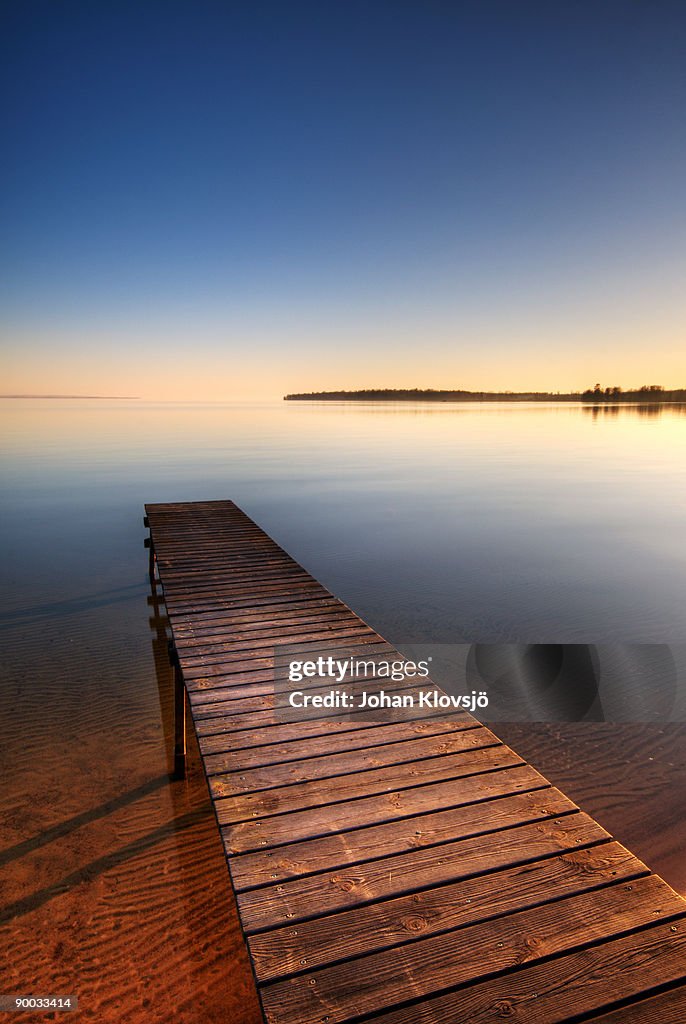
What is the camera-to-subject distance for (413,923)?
2398 millimetres

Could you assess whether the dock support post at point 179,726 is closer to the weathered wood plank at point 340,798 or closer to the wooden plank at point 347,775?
the wooden plank at point 347,775

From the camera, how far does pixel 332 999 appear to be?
6.89ft

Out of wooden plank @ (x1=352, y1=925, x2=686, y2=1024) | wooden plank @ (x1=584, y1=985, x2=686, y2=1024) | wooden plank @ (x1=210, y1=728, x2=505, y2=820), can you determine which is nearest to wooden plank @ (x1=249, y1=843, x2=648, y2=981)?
wooden plank @ (x1=352, y1=925, x2=686, y2=1024)

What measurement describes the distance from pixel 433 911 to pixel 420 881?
161mm

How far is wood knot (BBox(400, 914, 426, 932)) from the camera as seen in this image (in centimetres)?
237

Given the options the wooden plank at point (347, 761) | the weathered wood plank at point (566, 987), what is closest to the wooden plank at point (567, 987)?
the weathered wood plank at point (566, 987)

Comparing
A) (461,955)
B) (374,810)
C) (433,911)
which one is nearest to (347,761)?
(374,810)

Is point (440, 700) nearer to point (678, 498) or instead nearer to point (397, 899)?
point (397, 899)

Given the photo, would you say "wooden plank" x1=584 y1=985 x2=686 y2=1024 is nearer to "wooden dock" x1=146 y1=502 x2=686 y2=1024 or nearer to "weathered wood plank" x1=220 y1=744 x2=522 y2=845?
"wooden dock" x1=146 y1=502 x2=686 y2=1024

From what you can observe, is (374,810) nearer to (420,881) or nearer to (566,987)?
(420,881)

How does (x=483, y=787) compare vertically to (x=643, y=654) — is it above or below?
above

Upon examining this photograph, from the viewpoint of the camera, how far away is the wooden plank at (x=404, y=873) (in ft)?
8.12

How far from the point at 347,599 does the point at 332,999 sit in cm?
726

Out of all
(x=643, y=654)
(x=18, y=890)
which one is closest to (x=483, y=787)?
(x=18, y=890)
